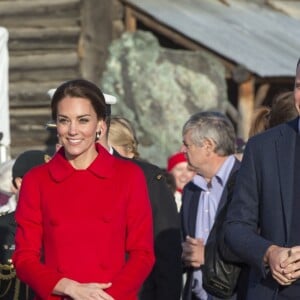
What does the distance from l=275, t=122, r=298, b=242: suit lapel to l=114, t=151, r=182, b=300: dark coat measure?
984 mm

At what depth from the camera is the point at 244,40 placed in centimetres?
1378

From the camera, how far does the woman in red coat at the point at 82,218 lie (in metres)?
4.82

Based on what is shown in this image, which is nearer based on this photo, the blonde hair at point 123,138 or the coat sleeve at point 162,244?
the coat sleeve at point 162,244

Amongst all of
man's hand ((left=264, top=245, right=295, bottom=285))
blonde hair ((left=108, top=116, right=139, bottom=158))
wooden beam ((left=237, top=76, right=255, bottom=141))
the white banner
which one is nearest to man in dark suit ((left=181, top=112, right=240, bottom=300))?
blonde hair ((left=108, top=116, right=139, bottom=158))

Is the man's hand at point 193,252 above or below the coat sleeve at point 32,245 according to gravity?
below

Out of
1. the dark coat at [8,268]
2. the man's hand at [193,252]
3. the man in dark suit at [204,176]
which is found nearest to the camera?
the dark coat at [8,268]

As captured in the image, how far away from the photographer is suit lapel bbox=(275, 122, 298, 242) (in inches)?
181

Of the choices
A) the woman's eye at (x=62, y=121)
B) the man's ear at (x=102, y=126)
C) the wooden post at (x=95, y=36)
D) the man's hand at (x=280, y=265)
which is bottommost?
the wooden post at (x=95, y=36)

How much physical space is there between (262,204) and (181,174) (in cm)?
515

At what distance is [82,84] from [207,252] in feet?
2.55

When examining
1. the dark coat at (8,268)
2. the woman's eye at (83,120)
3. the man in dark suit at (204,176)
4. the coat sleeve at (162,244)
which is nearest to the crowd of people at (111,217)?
the woman's eye at (83,120)

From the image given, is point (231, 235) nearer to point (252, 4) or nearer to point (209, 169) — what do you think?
point (209, 169)

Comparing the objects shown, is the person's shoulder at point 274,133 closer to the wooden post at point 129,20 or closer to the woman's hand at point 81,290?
the woman's hand at point 81,290

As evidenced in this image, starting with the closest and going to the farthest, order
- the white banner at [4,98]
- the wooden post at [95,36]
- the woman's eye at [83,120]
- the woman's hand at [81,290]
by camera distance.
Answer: the woman's hand at [81,290], the woman's eye at [83,120], the white banner at [4,98], the wooden post at [95,36]
